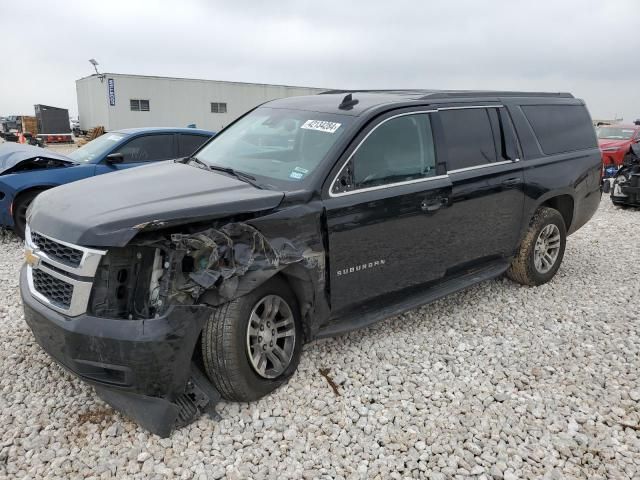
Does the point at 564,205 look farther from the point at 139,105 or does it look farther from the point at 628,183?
the point at 139,105

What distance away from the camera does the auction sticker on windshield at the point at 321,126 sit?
362 cm

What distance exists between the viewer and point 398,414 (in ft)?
10.3

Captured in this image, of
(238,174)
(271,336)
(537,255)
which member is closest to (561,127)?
(537,255)

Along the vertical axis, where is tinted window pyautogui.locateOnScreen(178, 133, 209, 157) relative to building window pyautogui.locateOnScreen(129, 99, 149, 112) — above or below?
below

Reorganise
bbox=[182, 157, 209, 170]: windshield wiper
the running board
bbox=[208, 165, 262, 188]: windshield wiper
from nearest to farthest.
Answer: bbox=[208, 165, 262, 188]: windshield wiper → the running board → bbox=[182, 157, 209, 170]: windshield wiper

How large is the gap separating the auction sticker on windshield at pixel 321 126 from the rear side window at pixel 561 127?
2.30m

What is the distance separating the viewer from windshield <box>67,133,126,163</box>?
23.5ft

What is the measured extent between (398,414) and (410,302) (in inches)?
39.5

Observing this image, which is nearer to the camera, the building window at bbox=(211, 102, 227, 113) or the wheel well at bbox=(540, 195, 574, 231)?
the wheel well at bbox=(540, 195, 574, 231)

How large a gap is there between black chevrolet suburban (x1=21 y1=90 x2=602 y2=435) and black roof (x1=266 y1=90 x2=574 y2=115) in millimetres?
20

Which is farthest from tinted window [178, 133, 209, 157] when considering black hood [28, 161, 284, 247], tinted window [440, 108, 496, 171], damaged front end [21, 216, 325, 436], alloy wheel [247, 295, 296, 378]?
alloy wheel [247, 295, 296, 378]

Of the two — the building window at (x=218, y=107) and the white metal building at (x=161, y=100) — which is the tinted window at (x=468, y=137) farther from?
the building window at (x=218, y=107)

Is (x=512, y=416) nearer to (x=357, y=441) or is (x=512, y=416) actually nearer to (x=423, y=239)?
(x=357, y=441)

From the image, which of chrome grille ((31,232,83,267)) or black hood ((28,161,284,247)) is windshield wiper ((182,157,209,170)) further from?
chrome grille ((31,232,83,267))
